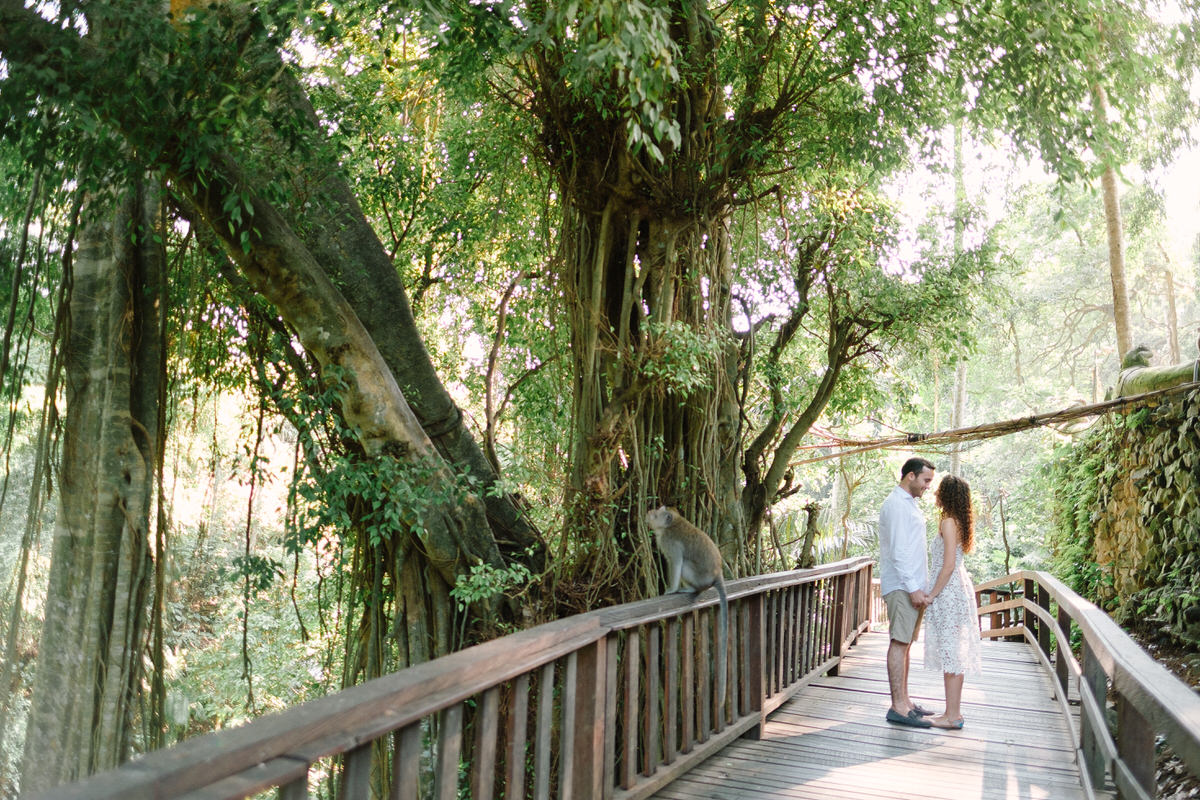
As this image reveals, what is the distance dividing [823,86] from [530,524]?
323 cm

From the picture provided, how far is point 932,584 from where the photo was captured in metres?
5.08

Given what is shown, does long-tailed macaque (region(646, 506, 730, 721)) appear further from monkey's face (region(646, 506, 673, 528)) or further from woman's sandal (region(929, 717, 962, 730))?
woman's sandal (region(929, 717, 962, 730))

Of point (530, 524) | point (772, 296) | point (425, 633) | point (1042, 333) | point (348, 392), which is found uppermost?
point (1042, 333)

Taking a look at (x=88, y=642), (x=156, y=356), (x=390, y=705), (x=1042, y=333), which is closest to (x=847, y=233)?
(x=156, y=356)

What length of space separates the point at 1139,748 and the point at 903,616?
2855mm

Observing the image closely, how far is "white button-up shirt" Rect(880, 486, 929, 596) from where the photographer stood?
496cm

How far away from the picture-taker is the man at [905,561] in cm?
496

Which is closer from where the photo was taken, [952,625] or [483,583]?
[483,583]

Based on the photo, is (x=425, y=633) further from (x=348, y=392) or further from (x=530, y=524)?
(x=348, y=392)

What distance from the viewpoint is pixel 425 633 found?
5008mm

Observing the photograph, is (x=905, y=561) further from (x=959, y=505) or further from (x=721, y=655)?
(x=721, y=655)

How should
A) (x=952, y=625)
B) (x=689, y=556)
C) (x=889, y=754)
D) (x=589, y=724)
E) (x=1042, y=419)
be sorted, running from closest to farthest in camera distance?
(x=589, y=724), (x=889, y=754), (x=689, y=556), (x=952, y=625), (x=1042, y=419)

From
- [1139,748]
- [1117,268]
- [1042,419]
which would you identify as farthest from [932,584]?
[1117,268]

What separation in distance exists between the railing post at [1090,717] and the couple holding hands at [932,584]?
901 millimetres
